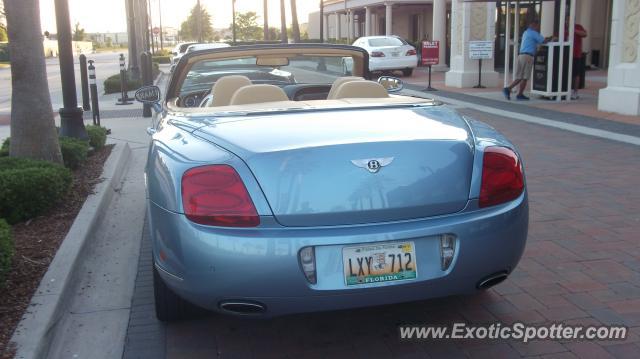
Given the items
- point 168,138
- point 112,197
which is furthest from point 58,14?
point 168,138

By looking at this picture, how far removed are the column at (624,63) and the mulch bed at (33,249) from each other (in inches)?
354

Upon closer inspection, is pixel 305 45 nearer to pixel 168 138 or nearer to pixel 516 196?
pixel 168 138

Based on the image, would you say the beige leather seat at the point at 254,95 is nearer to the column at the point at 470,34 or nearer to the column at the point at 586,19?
the column at the point at 470,34

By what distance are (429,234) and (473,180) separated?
0.36m

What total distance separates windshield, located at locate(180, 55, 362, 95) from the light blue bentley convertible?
1948mm

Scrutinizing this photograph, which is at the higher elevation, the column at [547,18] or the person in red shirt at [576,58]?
the column at [547,18]

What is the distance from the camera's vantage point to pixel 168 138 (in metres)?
3.48

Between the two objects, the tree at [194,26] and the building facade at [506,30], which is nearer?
the building facade at [506,30]

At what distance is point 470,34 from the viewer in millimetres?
18406

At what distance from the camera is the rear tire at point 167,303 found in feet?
11.6

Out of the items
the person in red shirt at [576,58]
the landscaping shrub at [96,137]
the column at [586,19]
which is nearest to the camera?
the landscaping shrub at [96,137]

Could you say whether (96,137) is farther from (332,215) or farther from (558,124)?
(558,124)

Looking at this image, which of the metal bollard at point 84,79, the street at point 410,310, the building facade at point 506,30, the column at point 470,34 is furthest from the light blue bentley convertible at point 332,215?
the column at point 470,34

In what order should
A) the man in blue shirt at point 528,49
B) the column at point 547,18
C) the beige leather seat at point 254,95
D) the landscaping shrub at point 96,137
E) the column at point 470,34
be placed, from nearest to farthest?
the beige leather seat at point 254,95, the landscaping shrub at point 96,137, the man in blue shirt at point 528,49, the column at point 470,34, the column at point 547,18
